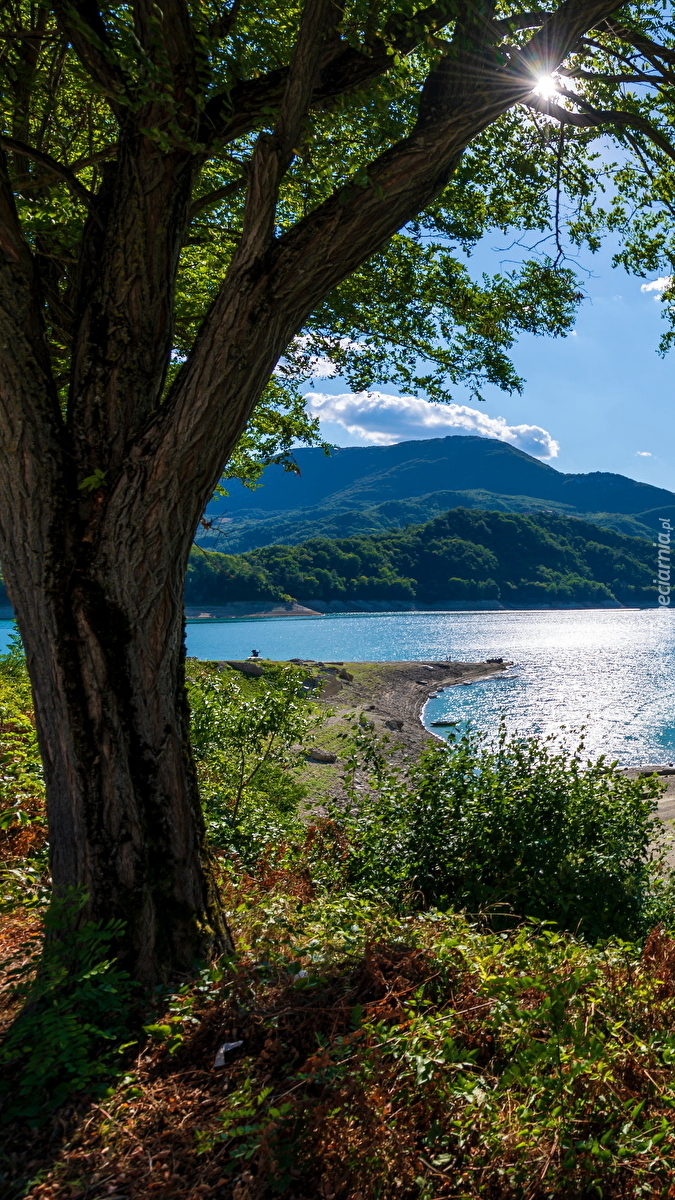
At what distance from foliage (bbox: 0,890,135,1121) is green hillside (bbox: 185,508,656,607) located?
436 feet

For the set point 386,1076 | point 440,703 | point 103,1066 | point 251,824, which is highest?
point 386,1076

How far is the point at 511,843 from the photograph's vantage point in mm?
6121

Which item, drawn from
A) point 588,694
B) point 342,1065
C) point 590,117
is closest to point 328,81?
point 590,117

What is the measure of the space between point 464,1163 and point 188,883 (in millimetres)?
1764

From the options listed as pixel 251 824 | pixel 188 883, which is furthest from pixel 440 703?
pixel 188 883

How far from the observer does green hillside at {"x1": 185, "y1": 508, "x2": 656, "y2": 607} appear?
144 m

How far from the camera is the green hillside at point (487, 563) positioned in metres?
144

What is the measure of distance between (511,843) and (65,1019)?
176 inches

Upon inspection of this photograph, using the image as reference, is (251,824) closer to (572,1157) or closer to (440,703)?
(572,1157)

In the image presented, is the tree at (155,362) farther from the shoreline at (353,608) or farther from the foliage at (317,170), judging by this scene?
the shoreline at (353,608)

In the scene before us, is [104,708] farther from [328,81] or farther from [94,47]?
[328,81]

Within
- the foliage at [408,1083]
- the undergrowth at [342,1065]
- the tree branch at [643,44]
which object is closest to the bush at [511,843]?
the undergrowth at [342,1065]

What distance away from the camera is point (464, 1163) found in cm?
206

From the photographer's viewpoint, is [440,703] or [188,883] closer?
[188,883]
